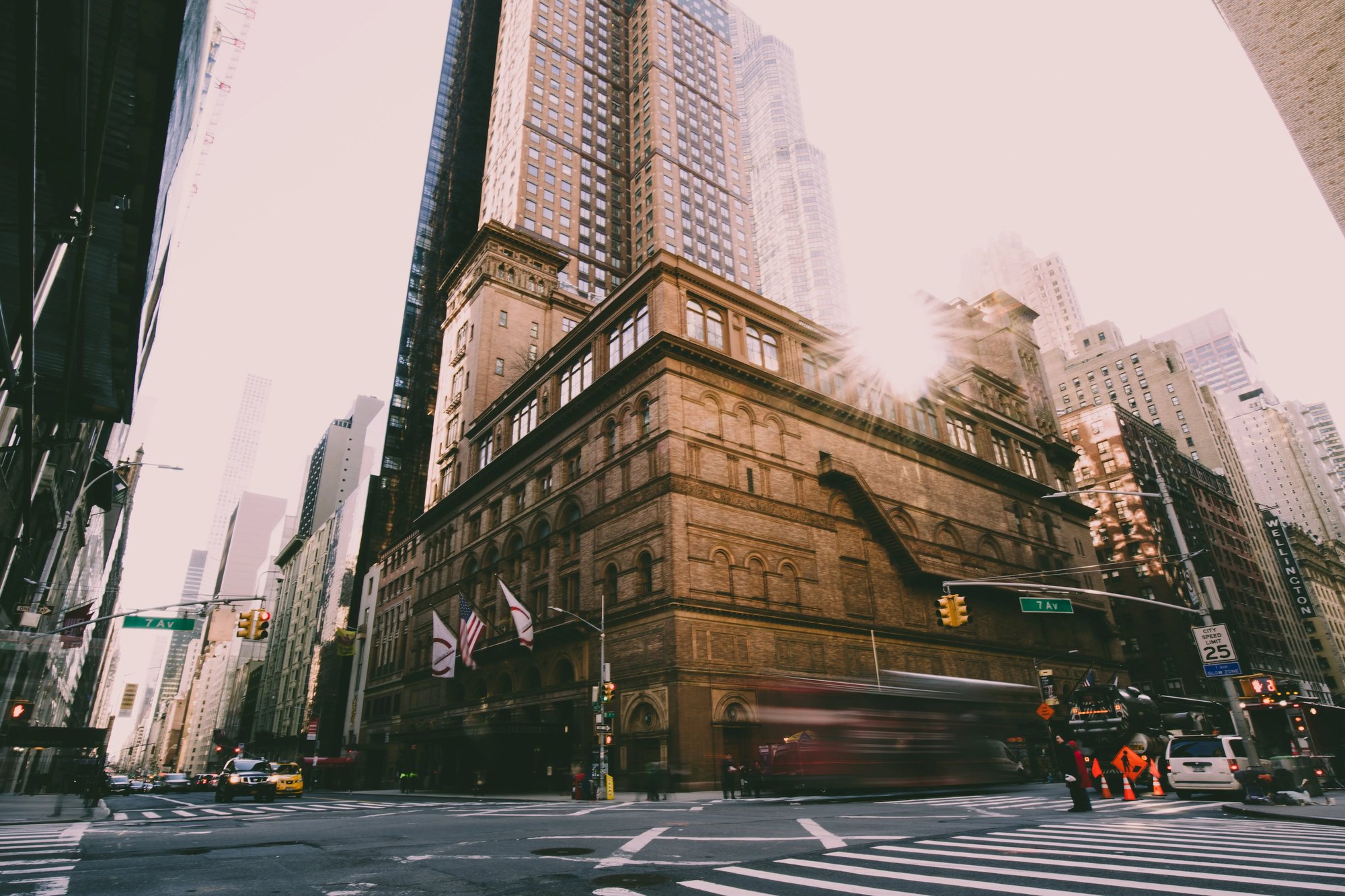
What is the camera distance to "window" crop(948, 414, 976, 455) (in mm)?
52750

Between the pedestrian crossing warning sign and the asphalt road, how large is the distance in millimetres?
5804

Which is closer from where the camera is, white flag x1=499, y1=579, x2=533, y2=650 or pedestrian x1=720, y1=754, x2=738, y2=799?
pedestrian x1=720, y1=754, x2=738, y2=799

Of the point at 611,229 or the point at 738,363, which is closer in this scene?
the point at 738,363

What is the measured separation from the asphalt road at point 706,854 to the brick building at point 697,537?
15210 mm

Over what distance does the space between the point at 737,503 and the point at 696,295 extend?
41.2 feet

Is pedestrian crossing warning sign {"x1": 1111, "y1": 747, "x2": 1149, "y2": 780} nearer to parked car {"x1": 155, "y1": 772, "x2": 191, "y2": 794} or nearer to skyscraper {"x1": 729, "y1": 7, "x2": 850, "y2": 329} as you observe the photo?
parked car {"x1": 155, "y1": 772, "x2": 191, "y2": 794}

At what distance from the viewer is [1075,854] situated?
29.0ft

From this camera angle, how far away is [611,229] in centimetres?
8806

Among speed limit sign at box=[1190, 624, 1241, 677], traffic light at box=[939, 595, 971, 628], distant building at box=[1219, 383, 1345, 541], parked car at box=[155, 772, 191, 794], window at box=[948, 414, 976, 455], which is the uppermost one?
distant building at box=[1219, 383, 1345, 541]

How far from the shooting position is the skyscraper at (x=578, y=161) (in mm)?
84438

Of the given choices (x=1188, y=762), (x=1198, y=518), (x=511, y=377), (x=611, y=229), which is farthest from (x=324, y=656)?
(x=1198, y=518)

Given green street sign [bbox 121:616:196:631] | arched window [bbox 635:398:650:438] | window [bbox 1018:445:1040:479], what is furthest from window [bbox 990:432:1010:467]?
green street sign [bbox 121:616:196:631]

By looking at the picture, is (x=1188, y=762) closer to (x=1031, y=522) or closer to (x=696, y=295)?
(x=696, y=295)

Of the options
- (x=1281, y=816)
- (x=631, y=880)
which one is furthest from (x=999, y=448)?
(x=631, y=880)
